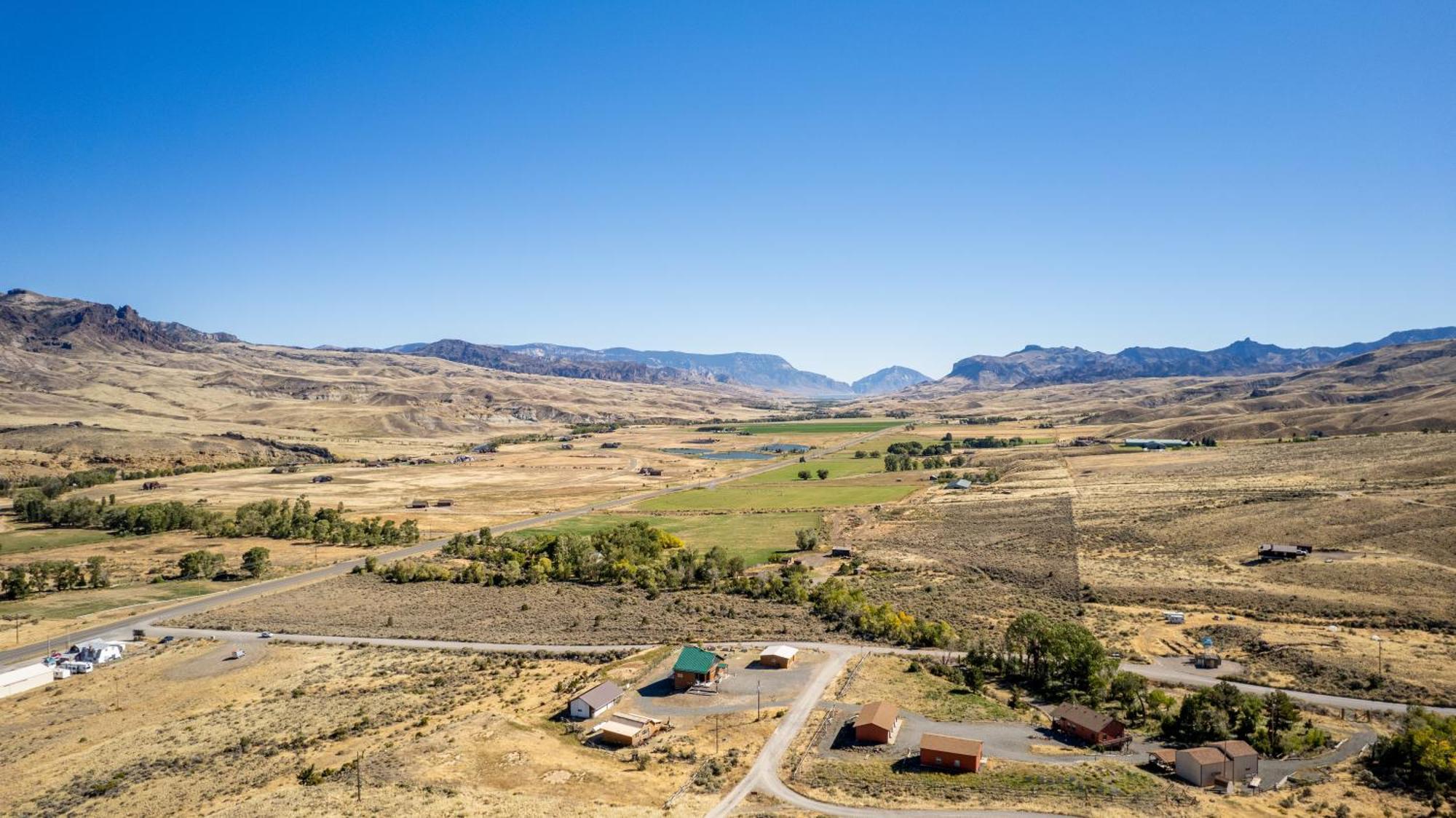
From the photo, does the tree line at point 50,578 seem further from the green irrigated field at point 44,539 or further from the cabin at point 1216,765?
the cabin at point 1216,765

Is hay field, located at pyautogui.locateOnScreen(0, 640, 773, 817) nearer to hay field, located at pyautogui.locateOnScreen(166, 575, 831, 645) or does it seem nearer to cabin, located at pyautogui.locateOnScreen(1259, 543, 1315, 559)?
hay field, located at pyautogui.locateOnScreen(166, 575, 831, 645)

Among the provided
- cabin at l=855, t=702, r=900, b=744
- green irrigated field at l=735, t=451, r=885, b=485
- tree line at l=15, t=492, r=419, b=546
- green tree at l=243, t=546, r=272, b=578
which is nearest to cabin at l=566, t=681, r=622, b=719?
cabin at l=855, t=702, r=900, b=744

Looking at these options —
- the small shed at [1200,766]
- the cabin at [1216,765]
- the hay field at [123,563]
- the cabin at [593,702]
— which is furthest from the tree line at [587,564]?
the cabin at [1216,765]

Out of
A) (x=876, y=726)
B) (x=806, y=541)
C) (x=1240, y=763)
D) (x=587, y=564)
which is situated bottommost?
(x=587, y=564)

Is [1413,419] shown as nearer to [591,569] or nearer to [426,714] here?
[591,569]

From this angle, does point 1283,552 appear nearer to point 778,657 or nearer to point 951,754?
point 778,657

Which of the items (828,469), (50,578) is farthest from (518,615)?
(828,469)
